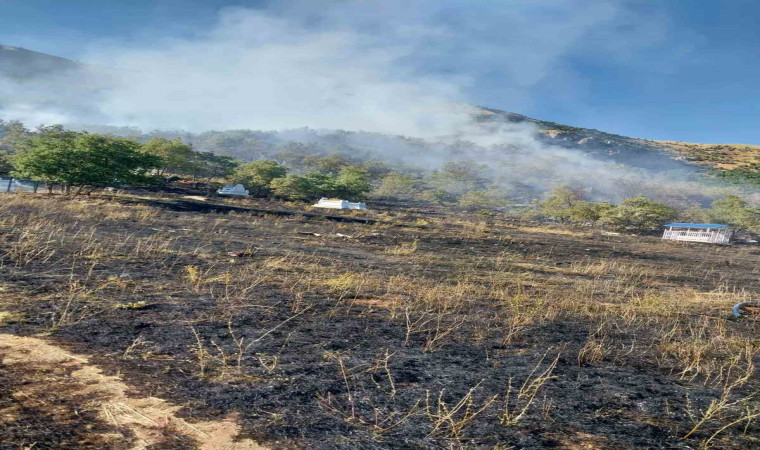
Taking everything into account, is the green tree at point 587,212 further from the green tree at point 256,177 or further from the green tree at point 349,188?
the green tree at point 256,177

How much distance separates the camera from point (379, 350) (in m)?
5.25

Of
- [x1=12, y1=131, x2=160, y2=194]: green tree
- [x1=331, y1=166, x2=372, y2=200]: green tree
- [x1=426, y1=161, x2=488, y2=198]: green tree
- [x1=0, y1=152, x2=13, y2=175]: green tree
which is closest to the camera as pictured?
[x1=12, y1=131, x2=160, y2=194]: green tree

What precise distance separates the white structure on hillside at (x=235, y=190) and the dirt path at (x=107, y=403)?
49210 mm

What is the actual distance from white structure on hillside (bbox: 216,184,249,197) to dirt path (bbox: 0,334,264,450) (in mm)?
49210

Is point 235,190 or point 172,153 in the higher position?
point 172,153

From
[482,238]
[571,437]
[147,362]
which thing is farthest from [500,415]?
[482,238]

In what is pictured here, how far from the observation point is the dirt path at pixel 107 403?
2.94 m

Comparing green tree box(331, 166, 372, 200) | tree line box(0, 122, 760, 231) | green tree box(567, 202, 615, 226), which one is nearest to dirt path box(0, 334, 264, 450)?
tree line box(0, 122, 760, 231)

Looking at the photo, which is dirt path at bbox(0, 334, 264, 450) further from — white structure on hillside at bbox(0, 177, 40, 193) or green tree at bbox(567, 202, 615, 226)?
green tree at bbox(567, 202, 615, 226)

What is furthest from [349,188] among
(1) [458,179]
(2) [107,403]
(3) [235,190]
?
(1) [458,179]

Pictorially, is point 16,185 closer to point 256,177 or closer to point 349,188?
point 256,177

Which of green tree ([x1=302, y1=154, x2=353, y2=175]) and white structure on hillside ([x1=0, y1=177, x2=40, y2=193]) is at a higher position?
green tree ([x1=302, y1=154, x2=353, y2=175])

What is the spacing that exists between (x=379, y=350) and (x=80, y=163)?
3026 cm

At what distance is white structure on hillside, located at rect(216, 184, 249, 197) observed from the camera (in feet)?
169
